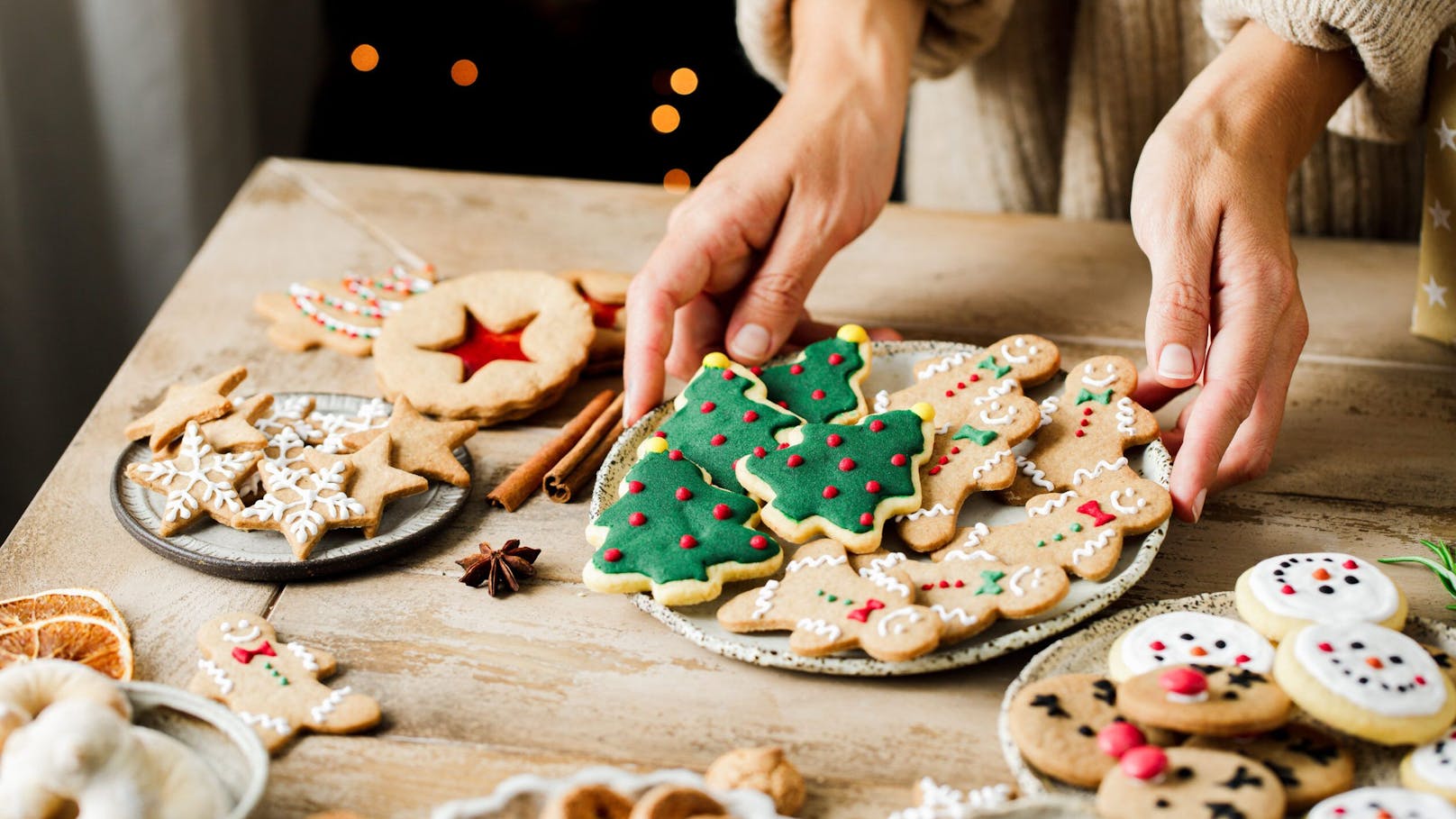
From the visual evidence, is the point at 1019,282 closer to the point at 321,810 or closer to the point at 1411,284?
the point at 1411,284

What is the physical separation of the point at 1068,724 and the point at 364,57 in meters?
2.46

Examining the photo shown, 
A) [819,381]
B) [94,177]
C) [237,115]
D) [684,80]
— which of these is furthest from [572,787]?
[684,80]

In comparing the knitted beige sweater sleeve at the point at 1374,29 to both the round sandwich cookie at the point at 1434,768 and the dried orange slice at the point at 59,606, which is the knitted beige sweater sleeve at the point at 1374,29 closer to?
the round sandwich cookie at the point at 1434,768

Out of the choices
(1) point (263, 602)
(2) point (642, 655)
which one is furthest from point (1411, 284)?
(1) point (263, 602)

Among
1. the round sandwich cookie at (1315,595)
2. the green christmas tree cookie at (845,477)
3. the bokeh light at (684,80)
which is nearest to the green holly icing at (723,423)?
the green christmas tree cookie at (845,477)

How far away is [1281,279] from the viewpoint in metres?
1.27

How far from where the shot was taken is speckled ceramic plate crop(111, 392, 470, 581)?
117cm

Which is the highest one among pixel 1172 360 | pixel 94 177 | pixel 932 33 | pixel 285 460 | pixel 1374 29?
pixel 1374 29

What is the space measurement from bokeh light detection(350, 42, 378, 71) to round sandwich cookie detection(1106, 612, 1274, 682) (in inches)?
94.4

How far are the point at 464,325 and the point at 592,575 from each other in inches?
22.0

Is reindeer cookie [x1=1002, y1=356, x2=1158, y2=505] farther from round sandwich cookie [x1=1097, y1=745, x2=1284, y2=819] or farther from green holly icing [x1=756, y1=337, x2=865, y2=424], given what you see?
round sandwich cookie [x1=1097, y1=745, x2=1284, y2=819]

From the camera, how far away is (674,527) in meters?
1.13

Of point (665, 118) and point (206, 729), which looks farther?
point (665, 118)

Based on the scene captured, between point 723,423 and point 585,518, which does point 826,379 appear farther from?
point 585,518
